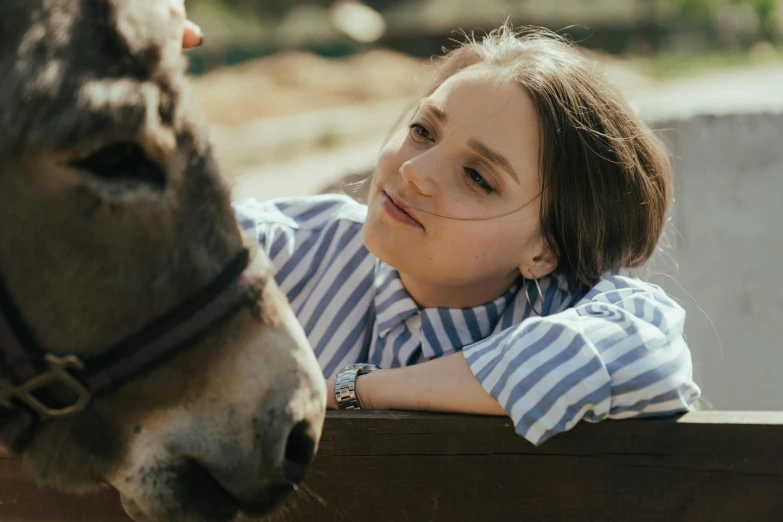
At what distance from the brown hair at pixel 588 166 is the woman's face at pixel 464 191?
0.13ft

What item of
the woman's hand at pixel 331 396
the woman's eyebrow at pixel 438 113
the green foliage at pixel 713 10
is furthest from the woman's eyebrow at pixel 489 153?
Answer: the green foliage at pixel 713 10

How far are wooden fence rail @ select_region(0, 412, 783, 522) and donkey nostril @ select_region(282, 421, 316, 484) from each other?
0.24 meters

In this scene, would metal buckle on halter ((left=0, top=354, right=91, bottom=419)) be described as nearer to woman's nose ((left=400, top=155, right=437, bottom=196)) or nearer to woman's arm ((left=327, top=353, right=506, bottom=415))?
woman's arm ((left=327, top=353, right=506, bottom=415))

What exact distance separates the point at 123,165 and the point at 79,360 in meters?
0.27

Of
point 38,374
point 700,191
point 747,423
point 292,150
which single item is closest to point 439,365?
point 747,423

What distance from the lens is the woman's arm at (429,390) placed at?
5.28ft

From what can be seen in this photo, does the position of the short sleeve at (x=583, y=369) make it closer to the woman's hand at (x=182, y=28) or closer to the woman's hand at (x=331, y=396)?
the woman's hand at (x=331, y=396)

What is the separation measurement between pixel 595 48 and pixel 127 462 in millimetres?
16888

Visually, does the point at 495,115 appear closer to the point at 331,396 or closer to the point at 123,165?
the point at 331,396

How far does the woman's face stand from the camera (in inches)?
73.4

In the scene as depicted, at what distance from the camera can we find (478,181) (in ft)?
6.23

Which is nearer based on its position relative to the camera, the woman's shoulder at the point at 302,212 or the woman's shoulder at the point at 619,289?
the woman's shoulder at the point at 619,289

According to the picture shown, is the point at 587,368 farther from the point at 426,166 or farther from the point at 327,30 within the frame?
the point at 327,30

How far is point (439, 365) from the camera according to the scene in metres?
1.70
